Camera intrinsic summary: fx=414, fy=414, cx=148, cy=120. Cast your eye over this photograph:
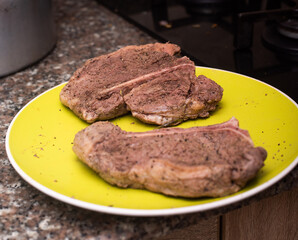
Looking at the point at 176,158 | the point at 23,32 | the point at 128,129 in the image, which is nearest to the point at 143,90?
the point at 128,129

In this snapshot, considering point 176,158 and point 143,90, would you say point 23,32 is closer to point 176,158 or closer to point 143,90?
point 143,90

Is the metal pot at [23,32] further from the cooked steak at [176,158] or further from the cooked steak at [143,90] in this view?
the cooked steak at [176,158]

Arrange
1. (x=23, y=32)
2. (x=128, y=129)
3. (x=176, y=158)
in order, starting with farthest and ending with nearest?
1. (x=23, y=32)
2. (x=128, y=129)
3. (x=176, y=158)

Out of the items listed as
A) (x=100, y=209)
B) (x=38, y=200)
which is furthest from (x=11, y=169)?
(x=100, y=209)

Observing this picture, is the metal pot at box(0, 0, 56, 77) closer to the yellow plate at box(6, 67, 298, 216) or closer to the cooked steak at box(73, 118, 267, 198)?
the yellow plate at box(6, 67, 298, 216)

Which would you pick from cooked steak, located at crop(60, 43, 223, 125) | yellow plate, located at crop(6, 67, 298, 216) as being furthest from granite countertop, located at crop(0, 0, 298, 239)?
cooked steak, located at crop(60, 43, 223, 125)

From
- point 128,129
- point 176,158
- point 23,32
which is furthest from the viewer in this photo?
point 23,32
